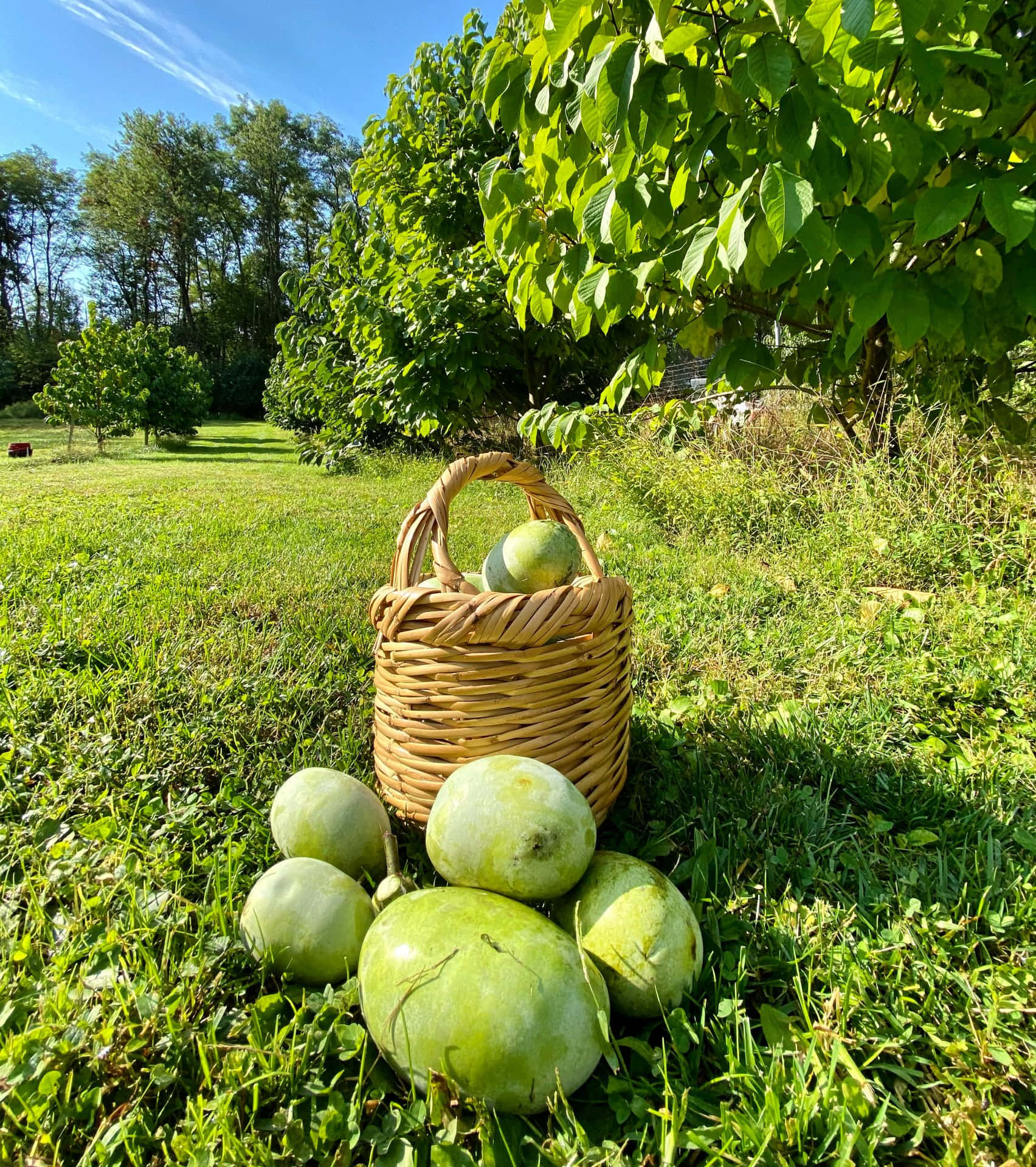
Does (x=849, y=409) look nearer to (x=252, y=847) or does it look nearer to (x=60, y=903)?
(x=252, y=847)

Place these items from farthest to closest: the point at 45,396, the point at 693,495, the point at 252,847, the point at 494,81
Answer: the point at 45,396
the point at 693,495
the point at 494,81
the point at 252,847

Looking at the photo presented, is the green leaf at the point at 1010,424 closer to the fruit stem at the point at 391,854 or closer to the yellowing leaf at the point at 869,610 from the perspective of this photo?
the yellowing leaf at the point at 869,610

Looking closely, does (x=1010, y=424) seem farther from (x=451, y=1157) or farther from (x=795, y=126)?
(x=451, y=1157)

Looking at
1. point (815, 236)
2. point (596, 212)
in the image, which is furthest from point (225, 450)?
point (815, 236)

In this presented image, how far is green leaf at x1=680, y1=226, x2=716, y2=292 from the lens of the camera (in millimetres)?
1745

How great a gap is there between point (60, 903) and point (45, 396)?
60.2 feet

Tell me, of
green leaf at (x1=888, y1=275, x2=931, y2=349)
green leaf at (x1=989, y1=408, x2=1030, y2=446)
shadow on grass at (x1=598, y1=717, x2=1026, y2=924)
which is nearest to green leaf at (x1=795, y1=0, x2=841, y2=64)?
green leaf at (x1=888, y1=275, x2=931, y2=349)

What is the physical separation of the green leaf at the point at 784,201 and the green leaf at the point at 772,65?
0.46ft

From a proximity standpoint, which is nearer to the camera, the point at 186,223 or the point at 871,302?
the point at 871,302

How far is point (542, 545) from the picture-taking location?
1544mm

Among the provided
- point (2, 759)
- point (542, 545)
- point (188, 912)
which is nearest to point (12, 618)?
point (2, 759)

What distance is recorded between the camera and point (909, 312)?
1848 mm

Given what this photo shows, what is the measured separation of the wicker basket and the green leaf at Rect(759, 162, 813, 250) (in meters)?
0.83

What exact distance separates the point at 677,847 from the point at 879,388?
3501mm
